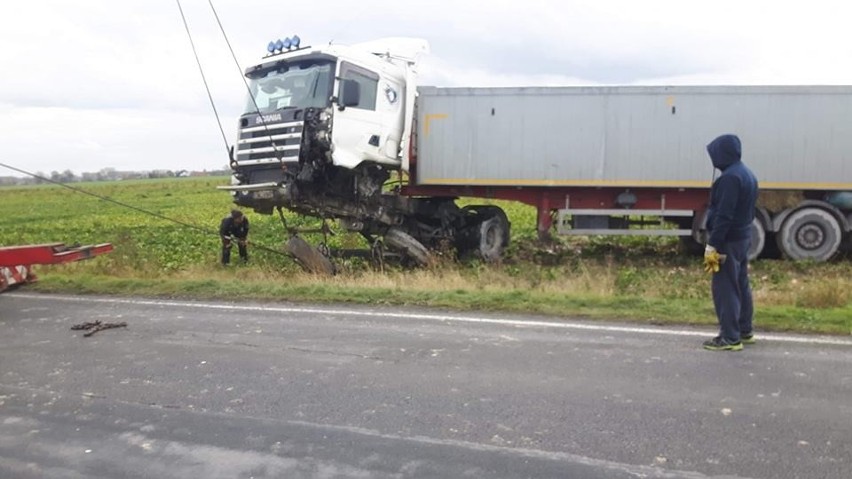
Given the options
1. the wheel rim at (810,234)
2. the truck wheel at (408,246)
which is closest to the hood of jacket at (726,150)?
the truck wheel at (408,246)

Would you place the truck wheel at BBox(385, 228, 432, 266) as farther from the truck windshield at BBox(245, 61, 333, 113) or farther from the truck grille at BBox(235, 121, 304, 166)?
the truck windshield at BBox(245, 61, 333, 113)

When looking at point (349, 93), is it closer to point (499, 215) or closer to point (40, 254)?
point (499, 215)

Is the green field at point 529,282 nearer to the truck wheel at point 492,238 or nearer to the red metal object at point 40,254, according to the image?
the truck wheel at point 492,238

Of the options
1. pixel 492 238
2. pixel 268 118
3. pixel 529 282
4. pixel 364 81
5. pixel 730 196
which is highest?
pixel 364 81

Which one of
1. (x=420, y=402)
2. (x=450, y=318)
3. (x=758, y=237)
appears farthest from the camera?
(x=758, y=237)

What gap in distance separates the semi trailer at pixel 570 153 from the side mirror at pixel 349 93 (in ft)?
0.26

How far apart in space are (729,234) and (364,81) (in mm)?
7091

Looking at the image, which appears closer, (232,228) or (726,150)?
(726,150)

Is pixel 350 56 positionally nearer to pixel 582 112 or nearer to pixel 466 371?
pixel 582 112

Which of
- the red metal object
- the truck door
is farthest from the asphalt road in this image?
the truck door

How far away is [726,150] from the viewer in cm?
560

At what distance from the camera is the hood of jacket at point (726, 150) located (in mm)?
5578

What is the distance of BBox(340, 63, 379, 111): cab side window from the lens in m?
11.0

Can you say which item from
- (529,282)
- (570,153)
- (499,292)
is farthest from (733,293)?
(570,153)
